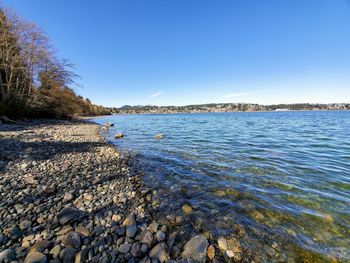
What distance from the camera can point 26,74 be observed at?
72.9ft

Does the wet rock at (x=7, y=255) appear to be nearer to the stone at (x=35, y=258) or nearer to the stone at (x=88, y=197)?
the stone at (x=35, y=258)

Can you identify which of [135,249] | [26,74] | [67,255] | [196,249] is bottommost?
[196,249]

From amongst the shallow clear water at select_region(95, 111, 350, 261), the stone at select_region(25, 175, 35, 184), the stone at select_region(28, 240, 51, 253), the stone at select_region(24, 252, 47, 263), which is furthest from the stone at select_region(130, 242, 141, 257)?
the stone at select_region(25, 175, 35, 184)

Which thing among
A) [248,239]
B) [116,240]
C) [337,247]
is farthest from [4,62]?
[337,247]

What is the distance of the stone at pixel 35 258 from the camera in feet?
7.73

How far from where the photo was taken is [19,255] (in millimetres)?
2477

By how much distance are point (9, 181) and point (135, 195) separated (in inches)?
133

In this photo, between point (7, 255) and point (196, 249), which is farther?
point (196, 249)

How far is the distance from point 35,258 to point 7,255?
0.41 m

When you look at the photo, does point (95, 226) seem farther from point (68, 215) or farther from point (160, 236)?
point (160, 236)

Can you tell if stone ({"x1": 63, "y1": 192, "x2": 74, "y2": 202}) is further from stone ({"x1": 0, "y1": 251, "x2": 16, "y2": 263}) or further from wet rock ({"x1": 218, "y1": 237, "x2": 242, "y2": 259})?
wet rock ({"x1": 218, "y1": 237, "x2": 242, "y2": 259})

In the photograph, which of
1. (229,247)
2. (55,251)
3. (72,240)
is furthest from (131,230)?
(229,247)

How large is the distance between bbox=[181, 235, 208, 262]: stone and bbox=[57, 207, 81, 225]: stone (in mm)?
2177

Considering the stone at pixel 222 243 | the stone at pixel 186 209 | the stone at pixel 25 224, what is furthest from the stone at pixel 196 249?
the stone at pixel 25 224
